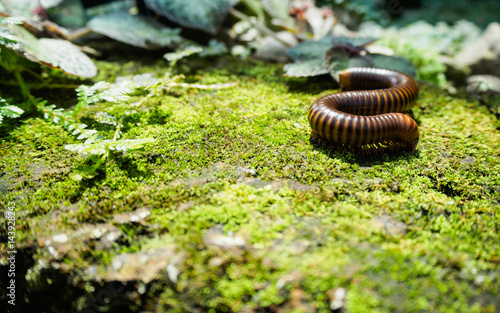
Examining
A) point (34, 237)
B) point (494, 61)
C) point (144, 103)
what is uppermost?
point (494, 61)

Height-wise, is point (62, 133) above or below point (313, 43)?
below

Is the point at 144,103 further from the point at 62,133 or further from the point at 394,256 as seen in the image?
the point at 394,256

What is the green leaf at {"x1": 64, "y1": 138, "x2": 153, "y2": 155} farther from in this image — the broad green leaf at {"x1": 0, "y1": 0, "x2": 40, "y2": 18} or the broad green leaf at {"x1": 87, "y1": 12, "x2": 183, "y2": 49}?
the broad green leaf at {"x1": 0, "y1": 0, "x2": 40, "y2": 18}

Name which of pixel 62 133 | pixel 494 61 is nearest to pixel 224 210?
pixel 62 133

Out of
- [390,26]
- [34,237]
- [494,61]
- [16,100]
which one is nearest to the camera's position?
[34,237]

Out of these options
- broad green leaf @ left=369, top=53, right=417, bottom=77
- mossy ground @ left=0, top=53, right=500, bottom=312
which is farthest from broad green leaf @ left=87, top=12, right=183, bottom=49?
broad green leaf @ left=369, top=53, right=417, bottom=77

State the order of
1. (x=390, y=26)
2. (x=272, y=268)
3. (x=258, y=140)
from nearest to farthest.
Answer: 1. (x=272, y=268)
2. (x=258, y=140)
3. (x=390, y=26)

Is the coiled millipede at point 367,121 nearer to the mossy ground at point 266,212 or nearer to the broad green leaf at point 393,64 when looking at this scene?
the mossy ground at point 266,212
